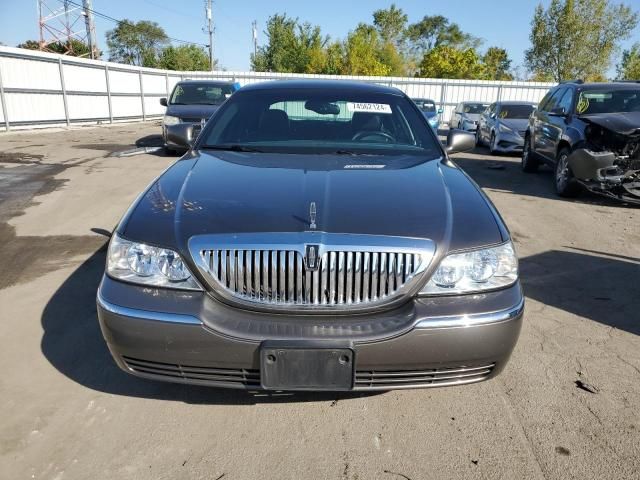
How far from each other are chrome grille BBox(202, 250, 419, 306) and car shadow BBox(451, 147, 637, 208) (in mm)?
6376

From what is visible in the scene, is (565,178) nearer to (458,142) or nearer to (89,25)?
(458,142)

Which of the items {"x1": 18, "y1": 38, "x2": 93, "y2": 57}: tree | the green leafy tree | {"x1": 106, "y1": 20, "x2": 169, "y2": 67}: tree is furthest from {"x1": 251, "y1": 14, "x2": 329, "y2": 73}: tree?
{"x1": 106, "y1": 20, "x2": 169, "y2": 67}: tree

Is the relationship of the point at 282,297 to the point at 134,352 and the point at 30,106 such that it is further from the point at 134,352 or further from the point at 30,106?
the point at 30,106

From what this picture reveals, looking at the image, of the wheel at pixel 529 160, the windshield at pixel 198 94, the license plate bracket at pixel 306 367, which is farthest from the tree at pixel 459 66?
the license plate bracket at pixel 306 367

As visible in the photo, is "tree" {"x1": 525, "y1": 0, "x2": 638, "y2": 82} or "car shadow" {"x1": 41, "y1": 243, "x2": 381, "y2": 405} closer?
"car shadow" {"x1": 41, "y1": 243, "x2": 381, "y2": 405}

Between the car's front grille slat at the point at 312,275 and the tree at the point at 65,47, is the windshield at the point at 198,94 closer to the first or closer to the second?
the car's front grille slat at the point at 312,275

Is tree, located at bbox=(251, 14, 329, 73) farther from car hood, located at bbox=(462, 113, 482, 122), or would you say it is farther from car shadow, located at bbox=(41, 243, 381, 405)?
car shadow, located at bbox=(41, 243, 381, 405)

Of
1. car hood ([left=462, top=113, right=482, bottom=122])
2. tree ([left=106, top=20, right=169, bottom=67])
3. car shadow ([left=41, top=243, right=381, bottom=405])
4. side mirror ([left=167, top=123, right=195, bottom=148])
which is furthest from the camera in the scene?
tree ([left=106, top=20, right=169, bottom=67])

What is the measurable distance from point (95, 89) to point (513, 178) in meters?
17.1

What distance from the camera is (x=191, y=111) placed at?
11.1 m

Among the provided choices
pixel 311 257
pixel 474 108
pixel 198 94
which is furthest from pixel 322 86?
pixel 474 108

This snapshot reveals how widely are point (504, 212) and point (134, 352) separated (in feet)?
18.4

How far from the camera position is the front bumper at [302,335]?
194cm

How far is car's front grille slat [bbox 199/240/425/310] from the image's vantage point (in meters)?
1.98
